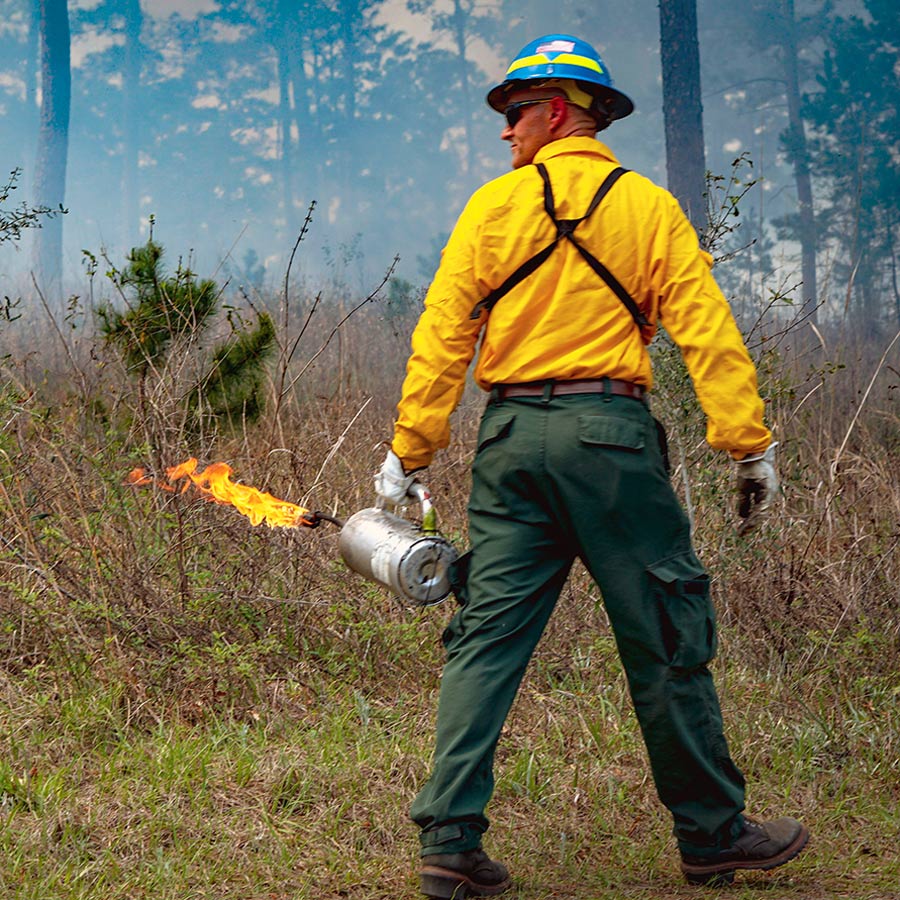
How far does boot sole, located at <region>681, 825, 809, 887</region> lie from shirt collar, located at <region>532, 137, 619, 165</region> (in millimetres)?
1947

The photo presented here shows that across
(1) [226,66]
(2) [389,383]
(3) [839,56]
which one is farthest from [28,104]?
(2) [389,383]

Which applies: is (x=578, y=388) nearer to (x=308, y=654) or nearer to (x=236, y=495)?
(x=236, y=495)

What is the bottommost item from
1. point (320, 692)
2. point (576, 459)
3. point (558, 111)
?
point (320, 692)

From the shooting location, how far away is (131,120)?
3575 cm

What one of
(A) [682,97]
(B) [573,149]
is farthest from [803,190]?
(B) [573,149]

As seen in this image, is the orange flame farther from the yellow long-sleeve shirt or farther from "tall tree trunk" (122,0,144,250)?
"tall tree trunk" (122,0,144,250)

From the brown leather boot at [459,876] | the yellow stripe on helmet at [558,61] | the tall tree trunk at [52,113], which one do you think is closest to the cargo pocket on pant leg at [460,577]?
the brown leather boot at [459,876]

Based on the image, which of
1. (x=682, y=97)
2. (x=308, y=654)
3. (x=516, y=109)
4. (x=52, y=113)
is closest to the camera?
(x=516, y=109)

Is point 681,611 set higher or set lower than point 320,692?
higher

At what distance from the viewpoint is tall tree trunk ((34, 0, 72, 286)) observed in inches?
1060

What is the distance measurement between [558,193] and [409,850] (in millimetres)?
1917

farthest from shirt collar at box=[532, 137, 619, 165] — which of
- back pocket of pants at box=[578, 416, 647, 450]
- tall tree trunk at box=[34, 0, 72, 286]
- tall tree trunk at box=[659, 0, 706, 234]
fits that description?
tall tree trunk at box=[34, 0, 72, 286]

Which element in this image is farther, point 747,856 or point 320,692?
point 320,692

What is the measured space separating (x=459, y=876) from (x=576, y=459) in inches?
44.0
